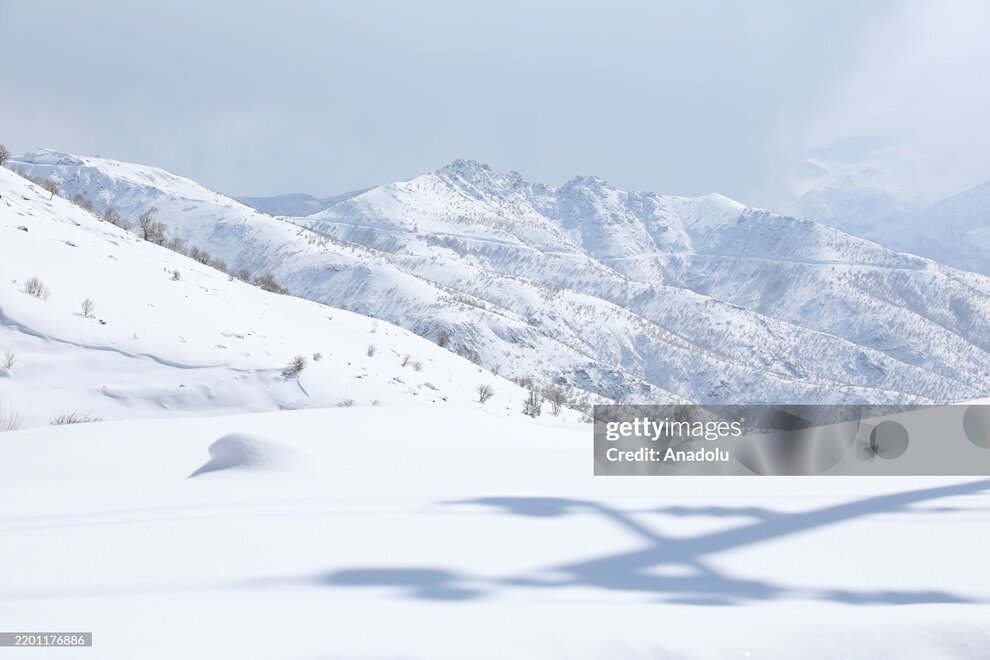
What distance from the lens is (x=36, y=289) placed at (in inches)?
390

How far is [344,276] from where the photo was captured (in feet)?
227

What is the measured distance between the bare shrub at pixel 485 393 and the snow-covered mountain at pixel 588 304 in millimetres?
13342

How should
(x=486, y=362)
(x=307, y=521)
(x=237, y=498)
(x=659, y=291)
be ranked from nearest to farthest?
(x=307, y=521) < (x=237, y=498) < (x=486, y=362) < (x=659, y=291)

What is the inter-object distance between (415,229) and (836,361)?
4265 inches

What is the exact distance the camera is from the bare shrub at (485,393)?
12.5 m

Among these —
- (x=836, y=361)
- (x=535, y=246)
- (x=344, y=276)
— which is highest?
(x=535, y=246)

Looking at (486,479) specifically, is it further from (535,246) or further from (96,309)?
(535,246)

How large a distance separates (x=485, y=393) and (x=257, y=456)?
9242mm

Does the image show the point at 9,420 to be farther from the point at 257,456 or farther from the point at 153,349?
the point at 257,456

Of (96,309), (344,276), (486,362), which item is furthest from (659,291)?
(96,309)

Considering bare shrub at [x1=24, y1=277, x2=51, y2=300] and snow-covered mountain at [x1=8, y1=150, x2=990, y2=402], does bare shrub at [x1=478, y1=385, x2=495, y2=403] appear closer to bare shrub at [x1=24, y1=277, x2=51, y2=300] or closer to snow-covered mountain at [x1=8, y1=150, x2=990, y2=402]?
bare shrub at [x1=24, y1=277, x2=51, y2=300]

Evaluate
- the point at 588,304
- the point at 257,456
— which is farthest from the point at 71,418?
the point at 588,304

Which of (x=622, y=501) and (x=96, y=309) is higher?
(x=96, y=309)

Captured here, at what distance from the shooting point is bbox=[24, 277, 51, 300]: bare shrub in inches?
386
